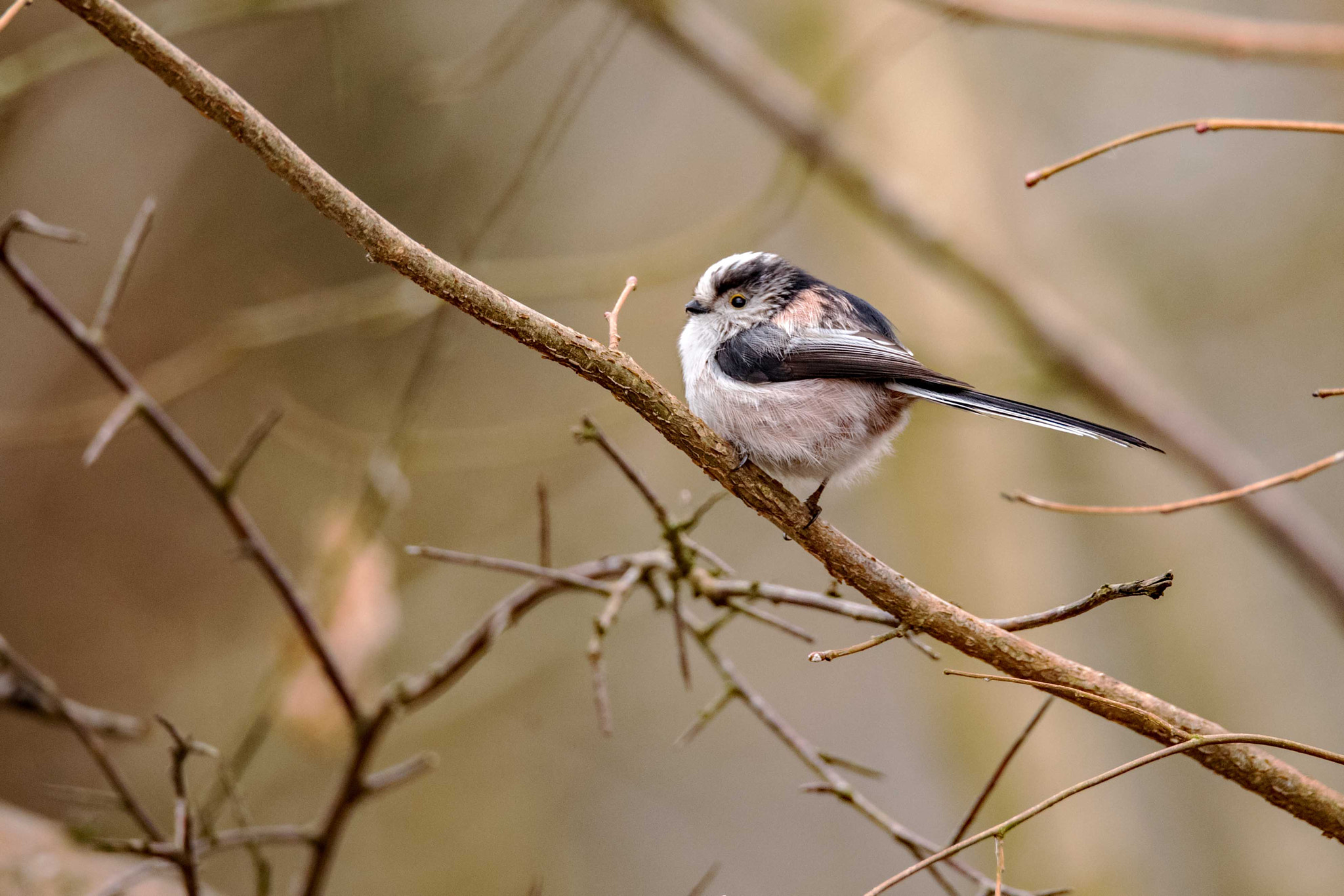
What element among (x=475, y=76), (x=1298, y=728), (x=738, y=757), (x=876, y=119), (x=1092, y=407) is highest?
(x=876, y=119)

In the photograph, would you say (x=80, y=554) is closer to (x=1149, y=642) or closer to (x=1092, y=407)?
(x=1092, y=407)

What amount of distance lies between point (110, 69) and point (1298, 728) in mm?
5850

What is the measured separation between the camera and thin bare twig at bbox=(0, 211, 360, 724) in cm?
175

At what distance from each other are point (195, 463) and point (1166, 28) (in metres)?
3.18

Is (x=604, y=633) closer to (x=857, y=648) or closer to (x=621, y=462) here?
(x=621, y=462)

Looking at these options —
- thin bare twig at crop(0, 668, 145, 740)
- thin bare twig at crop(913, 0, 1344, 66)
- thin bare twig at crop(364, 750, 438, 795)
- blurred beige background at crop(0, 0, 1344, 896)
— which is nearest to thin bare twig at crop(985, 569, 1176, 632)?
thin bare twig at crop(364, 750, 438, 795)

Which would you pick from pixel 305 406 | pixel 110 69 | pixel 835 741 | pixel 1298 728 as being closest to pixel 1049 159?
pixel 1298 728

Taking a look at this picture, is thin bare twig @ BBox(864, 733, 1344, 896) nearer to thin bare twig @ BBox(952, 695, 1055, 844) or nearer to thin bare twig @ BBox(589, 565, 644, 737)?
thin bare twig @ BBox(952, 695, 1055, 844)

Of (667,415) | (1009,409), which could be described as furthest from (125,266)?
(1009,409)

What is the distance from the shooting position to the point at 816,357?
7.34 ft

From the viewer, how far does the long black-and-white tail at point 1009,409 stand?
161 cm

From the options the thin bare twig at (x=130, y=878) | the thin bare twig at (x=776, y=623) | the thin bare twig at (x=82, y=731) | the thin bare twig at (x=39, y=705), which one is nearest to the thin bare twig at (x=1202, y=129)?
the thin bare twig at (x=776, y=623)

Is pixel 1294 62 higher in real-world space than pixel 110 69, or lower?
higher

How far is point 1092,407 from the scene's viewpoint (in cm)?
402
